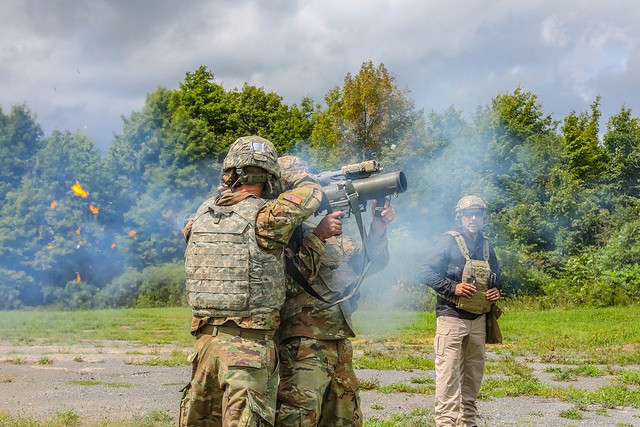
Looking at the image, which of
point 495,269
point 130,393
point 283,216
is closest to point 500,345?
point 130,393

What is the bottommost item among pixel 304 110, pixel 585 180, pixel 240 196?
pixel 240 196

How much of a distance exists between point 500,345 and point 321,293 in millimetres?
9531

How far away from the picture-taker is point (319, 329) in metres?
4.16

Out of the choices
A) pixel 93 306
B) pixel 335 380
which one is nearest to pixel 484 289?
pixel 335 380

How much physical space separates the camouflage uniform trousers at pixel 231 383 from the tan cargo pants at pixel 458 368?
2.17 m

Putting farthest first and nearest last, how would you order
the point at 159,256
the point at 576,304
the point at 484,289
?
1. the point at 159,256
2. the point at 576,304
3. the point at 484,289

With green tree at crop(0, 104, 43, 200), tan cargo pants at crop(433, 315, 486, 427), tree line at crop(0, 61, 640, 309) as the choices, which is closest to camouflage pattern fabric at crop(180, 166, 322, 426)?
tan cargo pants at crop(433, 315, 486, 427)

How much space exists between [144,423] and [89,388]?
296 centimetres

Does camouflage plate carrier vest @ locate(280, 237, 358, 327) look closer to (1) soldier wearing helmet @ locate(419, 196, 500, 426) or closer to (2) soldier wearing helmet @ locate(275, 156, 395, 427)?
(2) soldier wearing helmet @ locate(275, 156, 395, 427)

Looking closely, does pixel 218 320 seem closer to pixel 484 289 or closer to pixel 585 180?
pixel 484 289

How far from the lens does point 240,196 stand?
3.93 m

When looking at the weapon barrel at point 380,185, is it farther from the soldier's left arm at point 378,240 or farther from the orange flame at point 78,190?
the orange flame at point 78,190

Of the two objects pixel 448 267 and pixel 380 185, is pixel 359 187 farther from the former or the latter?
pixel 448 267

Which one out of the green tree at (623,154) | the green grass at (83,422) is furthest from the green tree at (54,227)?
the green grass at (83,422)
